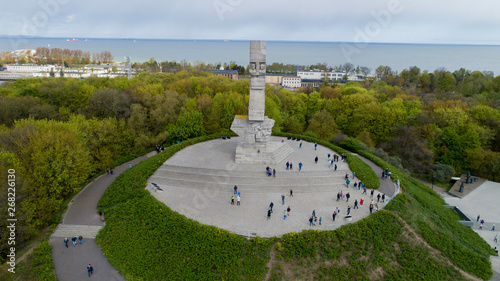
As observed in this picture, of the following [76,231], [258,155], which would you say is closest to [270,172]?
[258,155]

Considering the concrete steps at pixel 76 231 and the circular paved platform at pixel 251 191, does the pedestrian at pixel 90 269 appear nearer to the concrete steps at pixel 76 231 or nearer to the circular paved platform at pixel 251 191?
the concrete steps at pixel 76 231

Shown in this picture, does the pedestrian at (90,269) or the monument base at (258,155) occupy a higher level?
the monument base at (258,155)

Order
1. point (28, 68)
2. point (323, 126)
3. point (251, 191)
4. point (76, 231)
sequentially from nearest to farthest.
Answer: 1. point (76, 231)
2. point (251, 191)
3. point (323, 126)
4. point (28, 68)

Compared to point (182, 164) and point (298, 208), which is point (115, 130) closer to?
point (182, 164)

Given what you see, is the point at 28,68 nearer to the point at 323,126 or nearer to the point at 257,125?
the point at 323,126

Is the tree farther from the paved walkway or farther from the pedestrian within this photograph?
the pedestrian

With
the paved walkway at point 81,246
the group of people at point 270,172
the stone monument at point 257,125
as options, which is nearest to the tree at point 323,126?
the stone monument at point 257,125
